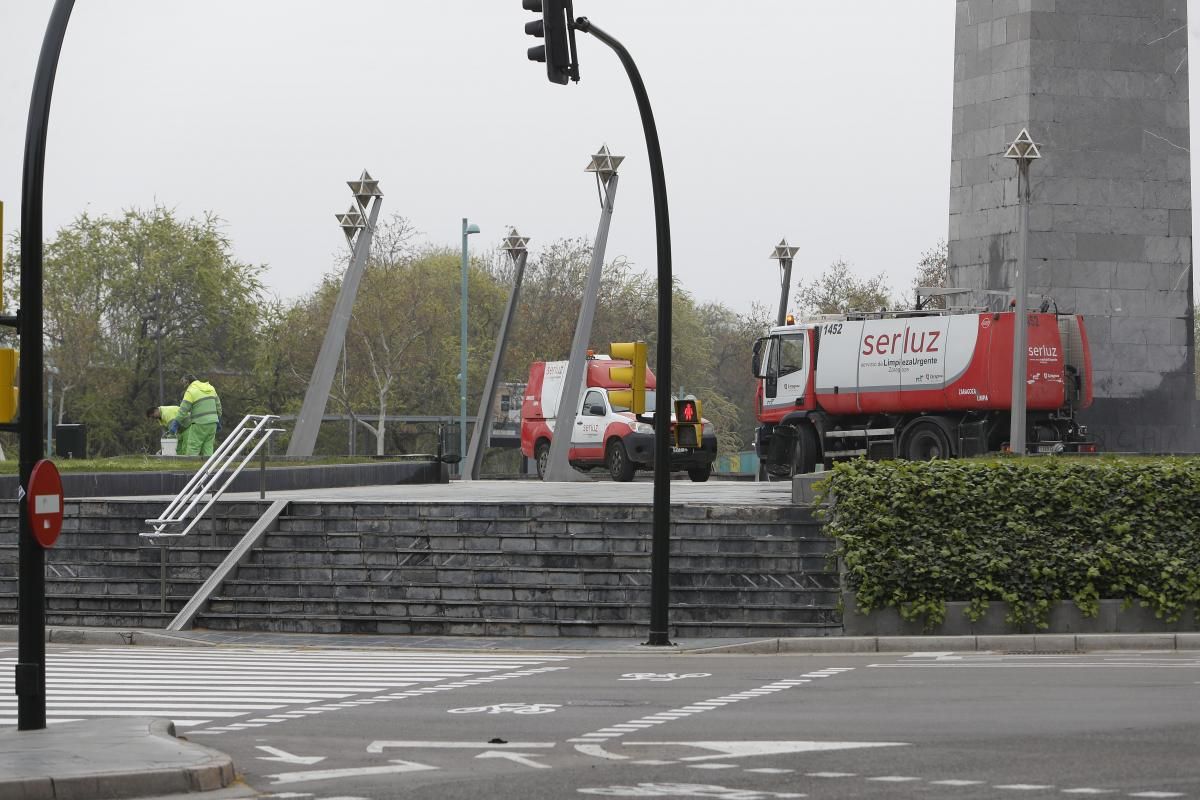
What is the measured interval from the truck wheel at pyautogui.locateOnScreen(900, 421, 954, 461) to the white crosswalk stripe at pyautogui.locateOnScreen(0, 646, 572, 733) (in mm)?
15430

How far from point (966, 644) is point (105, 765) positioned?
11019 millimetres

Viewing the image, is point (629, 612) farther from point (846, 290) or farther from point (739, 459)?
point (846, 290)

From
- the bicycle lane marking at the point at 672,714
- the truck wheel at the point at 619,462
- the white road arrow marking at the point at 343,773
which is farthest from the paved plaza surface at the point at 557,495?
the white road arrow marking at the point at 343,773

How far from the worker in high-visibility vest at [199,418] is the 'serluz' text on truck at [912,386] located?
10568mm

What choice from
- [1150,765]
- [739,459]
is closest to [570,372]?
[1150,765]

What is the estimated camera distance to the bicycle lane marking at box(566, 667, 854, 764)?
10797 millimetres

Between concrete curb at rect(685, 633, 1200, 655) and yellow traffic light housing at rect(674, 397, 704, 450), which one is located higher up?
yellow traffic light housing at rect(674, 397, 704, 450)

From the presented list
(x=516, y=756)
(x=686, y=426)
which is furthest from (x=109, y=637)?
(x=516, y=756)

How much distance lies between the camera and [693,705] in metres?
13.2

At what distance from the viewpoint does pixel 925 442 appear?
32.5 metres

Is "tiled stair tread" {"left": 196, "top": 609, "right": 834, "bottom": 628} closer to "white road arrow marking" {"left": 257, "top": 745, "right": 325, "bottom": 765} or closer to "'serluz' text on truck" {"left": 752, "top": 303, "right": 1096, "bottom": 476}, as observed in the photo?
"white road arrow marking" {"left": 257, "top": 745, "right": 325, "bottom": 765}

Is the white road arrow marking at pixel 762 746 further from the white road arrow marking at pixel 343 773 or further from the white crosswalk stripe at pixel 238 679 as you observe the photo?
the white crosswalk stripe at pixel 238 679

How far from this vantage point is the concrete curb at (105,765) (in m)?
9.02

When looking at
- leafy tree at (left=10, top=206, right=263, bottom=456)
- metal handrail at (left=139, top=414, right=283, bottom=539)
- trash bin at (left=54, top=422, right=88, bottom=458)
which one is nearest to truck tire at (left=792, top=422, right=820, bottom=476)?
metal handrail at (left=139, top=414, right=283, bottom=539)
